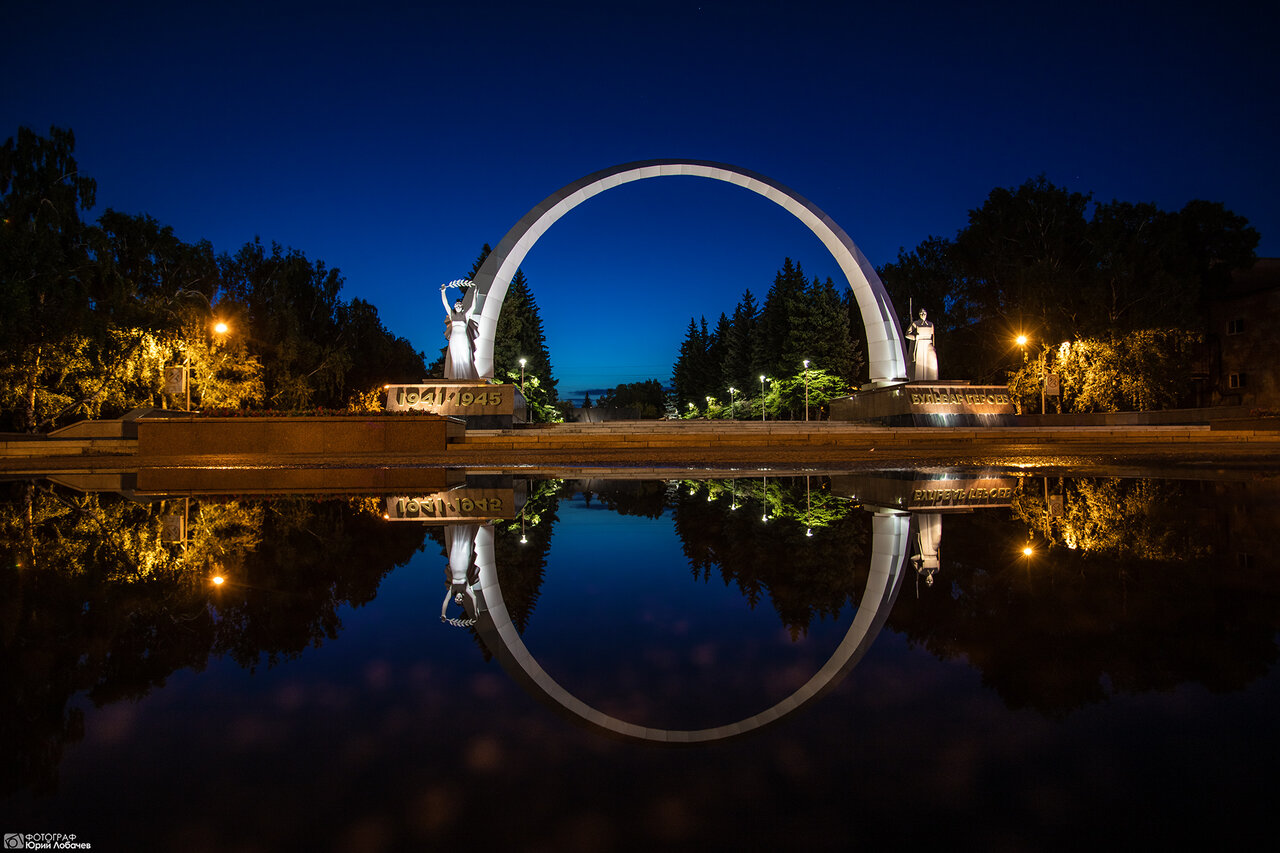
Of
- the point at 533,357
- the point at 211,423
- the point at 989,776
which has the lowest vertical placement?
the point at 989,776

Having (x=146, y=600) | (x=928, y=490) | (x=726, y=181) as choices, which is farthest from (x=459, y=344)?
(x=146, y=600)

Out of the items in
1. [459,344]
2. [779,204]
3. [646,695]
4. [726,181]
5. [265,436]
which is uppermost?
[726,181]

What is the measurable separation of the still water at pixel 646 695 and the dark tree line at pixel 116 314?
22896 millimetres

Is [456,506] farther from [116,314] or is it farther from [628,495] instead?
[116,314]

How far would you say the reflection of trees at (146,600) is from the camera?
1.94 m

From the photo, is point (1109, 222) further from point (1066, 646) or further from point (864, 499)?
point (1066, 646)

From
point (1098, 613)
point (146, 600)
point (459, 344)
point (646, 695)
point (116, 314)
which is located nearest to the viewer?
point (646, 695)

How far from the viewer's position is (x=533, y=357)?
2146 inches

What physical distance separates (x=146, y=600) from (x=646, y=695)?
8.33 ft

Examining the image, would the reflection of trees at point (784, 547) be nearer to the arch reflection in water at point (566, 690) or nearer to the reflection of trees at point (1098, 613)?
the arch reflection in water at point (566, 690)

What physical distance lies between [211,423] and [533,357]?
39872 millimetres

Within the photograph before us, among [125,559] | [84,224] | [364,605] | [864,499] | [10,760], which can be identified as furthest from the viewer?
[84,224]

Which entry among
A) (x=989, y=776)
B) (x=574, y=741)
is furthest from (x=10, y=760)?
(x=989, y=776)

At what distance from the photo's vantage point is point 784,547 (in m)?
4.22
